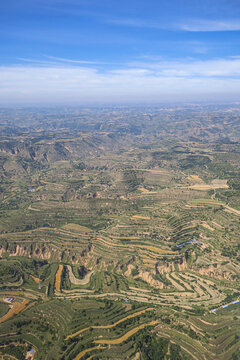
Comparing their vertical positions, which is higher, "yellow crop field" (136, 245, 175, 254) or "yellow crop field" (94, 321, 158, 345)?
"yellow crop field" (94, 321, 158, 345)

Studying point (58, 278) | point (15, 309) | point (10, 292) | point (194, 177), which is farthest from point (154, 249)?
point (194, 177)

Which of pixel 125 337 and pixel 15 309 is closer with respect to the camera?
pixel 125 337

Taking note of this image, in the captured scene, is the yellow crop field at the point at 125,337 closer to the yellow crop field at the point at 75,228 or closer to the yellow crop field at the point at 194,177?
the yellow crop field at the point at 75,228

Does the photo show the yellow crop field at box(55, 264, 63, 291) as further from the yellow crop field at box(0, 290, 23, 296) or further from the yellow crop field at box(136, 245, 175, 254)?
the yellow crop field at box(136, 245, 175, 254)

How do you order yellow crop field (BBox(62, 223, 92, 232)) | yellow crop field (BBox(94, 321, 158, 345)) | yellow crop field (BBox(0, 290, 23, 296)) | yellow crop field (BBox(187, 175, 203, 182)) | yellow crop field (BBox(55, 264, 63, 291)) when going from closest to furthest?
1. yellow crop field (BBox(94, 321, 158, 345))
2. yellow crop field (BBox(0, 290, 23, 296))
3. yellow crop field (BBox(55, 264, 63, 291))
4. yellow crop field (BBox(62, 223, 92, 232))
5. yellow crop field (BBox(187, 175, 203, 182))

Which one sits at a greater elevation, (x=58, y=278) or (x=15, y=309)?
(x=15, y=309)

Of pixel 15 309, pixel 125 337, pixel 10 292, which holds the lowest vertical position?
pixel 10 292

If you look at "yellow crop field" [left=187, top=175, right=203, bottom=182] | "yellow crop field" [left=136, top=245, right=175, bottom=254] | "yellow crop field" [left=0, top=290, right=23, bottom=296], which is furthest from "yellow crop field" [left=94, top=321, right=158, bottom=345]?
"yellow crop field" [left=187, top=175, right=203, bottom=182]

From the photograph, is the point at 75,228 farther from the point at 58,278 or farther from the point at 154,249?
the point at 154,249

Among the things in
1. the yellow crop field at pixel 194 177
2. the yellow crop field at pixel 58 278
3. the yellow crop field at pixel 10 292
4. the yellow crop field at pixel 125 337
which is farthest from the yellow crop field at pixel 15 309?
the yellow crop field at pixel 194 177
